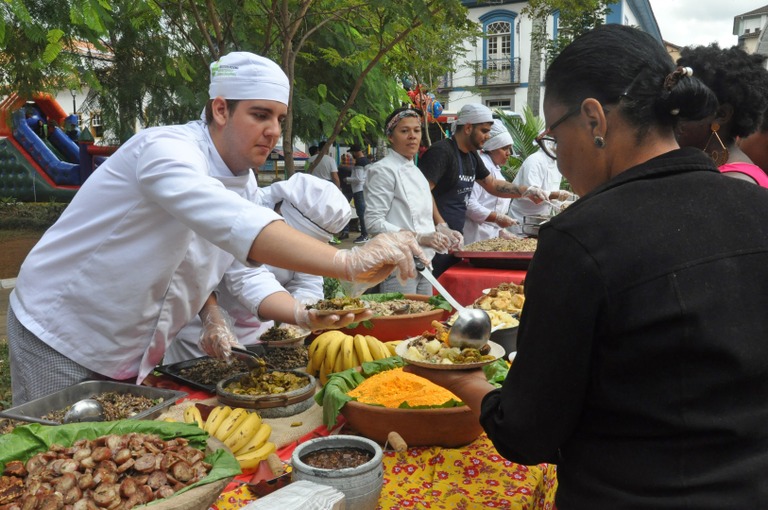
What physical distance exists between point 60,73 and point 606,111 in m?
5.29

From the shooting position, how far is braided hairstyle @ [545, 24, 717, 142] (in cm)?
114

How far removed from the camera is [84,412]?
5.65 feet

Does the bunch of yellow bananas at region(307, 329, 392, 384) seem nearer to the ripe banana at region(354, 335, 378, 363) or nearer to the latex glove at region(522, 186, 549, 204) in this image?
the ripe banana at region(354, 335, 378, 363)

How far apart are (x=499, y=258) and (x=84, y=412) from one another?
298cm

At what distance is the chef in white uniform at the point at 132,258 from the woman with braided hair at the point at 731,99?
1304 millimetres

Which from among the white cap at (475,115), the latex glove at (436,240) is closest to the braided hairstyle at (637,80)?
the latex glove at (436,240)

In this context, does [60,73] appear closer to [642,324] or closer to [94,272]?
[94,272]

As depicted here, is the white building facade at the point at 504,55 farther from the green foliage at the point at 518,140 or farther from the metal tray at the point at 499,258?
the metal tray at the point at 499,258

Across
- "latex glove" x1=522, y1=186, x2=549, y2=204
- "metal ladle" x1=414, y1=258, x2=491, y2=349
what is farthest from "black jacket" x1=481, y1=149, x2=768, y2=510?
"latex glove" x1=522, y1=186, x2=549, y2=204

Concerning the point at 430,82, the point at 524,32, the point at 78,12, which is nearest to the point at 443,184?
the point at 78,12

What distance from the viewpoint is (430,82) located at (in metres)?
12.8

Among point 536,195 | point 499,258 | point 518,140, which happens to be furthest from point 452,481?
point 518,140

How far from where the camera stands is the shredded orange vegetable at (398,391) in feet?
5.71

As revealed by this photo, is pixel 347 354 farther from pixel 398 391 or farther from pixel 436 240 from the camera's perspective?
pixel 436 240
